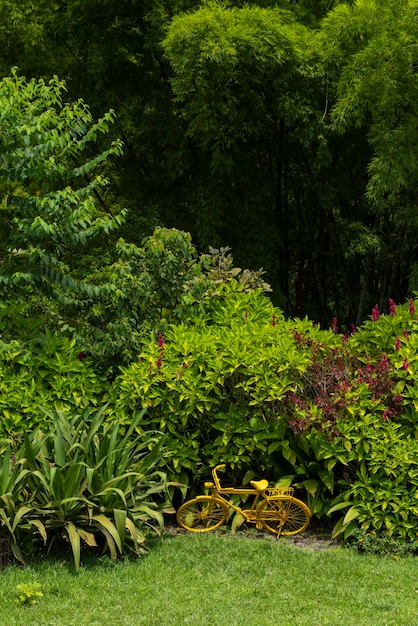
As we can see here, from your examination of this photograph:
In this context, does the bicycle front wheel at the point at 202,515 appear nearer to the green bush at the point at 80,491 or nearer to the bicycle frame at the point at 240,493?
the bicycle frame at the point at 240,493

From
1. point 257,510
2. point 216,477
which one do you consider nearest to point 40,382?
point 216,477

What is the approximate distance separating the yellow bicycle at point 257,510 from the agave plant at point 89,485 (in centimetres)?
25

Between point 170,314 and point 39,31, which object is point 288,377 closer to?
point 170,314

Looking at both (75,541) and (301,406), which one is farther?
(301,406)

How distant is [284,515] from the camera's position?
4.55 m

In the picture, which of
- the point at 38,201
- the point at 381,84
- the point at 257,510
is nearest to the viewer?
the point at 257,510

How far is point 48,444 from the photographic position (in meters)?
4.53

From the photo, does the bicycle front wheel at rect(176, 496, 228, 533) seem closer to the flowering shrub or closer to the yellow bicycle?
the yellow bicycle

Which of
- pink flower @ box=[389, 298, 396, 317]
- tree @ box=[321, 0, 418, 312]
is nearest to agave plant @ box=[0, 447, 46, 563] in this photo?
pink flower @ box=[389, 298, 396, 317]

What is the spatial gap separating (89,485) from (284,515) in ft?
4.03

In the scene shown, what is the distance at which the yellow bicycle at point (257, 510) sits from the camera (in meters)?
4.53

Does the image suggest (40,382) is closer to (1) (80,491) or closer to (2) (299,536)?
(1) (80,491)

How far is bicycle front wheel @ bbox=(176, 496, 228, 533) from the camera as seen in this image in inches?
182

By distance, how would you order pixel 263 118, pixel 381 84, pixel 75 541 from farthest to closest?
pixel 263 118
pixel 381 84
pixel 75 541
